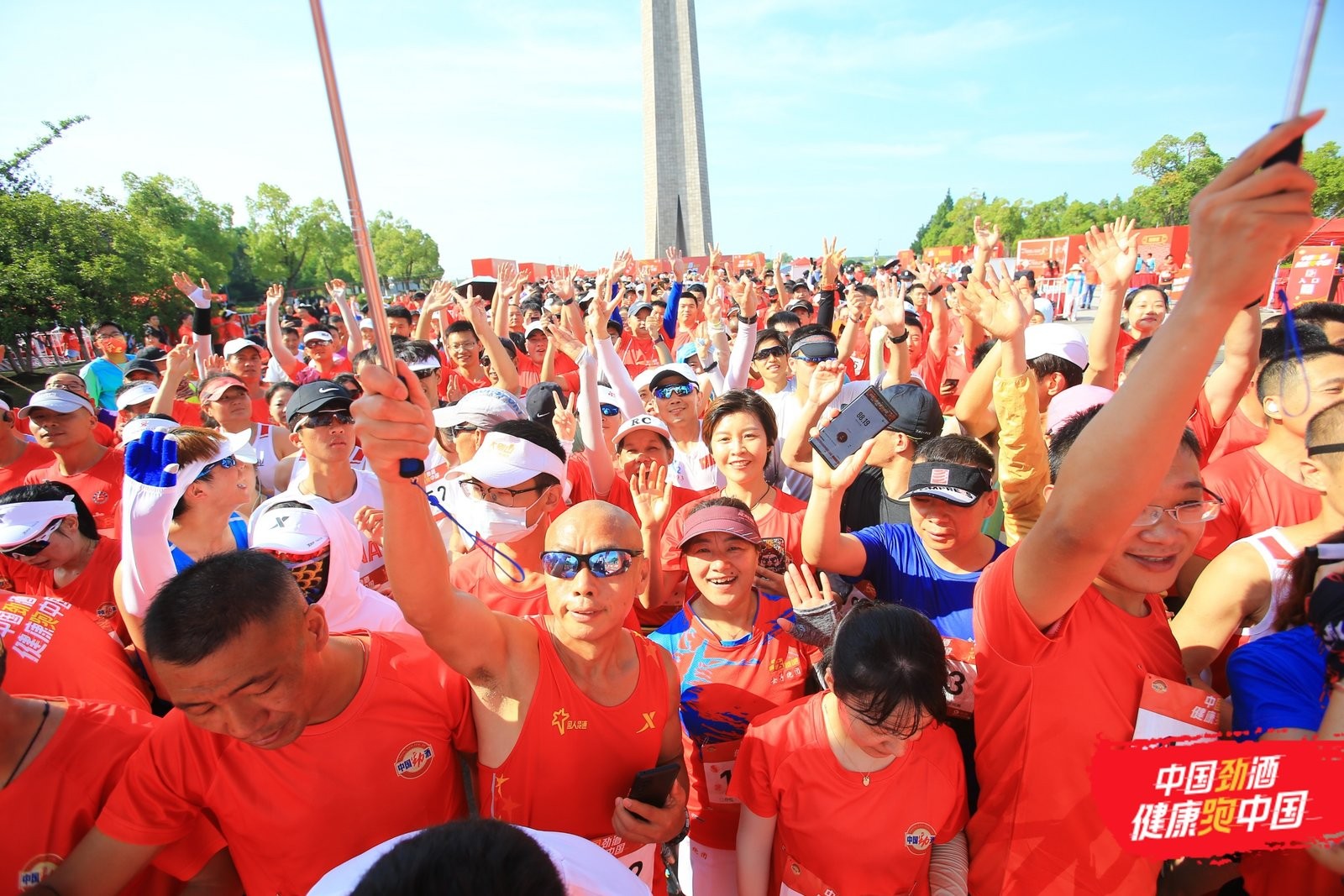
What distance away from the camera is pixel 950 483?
8.14 feet

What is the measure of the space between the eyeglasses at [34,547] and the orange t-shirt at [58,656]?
0.76 metres

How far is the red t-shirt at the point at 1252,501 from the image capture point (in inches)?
103

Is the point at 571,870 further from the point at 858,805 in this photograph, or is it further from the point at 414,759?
the point at 858,805

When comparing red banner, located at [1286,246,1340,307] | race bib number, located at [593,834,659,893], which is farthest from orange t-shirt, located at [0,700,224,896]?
red banner, located at [1286,246,1340,307]

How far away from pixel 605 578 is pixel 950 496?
1304mm

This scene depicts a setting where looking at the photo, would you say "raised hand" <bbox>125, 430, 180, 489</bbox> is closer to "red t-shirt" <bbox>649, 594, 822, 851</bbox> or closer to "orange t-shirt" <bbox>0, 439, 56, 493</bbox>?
"red t-shirt" <bbox>649, 594, 822, 851</bbox>

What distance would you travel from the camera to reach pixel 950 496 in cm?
244

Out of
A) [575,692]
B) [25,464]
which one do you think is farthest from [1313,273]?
[25,464]

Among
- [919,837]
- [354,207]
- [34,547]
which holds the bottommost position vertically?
[919,837]

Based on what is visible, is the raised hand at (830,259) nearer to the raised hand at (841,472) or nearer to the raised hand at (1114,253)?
the raised hand at (1114,253)

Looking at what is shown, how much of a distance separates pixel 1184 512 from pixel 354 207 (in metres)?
2.05

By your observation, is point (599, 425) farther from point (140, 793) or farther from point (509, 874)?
point (509, 874)

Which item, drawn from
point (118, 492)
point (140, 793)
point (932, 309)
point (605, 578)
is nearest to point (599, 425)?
point (605, 578)

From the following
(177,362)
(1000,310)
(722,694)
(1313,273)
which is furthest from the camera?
(1313,273)
